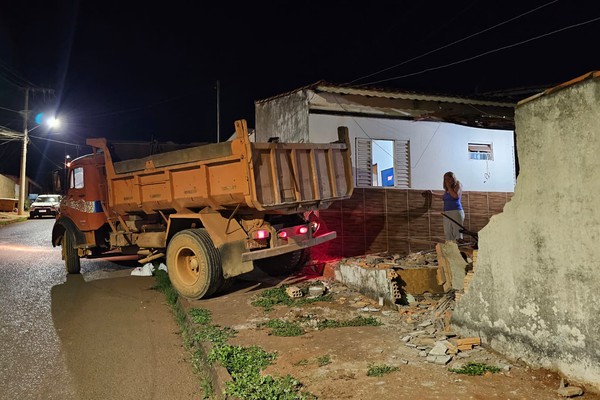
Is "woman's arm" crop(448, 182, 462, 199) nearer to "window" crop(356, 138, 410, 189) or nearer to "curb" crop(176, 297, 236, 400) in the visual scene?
"window" crop(356, 138, 410, 189)

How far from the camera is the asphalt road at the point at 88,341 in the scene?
371cm

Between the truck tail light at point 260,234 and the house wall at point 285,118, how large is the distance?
3.66m

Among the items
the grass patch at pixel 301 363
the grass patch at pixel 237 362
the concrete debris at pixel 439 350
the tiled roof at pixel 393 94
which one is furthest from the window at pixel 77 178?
the concrete debris at pixel 439 350

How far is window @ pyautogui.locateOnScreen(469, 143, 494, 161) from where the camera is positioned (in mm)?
11055

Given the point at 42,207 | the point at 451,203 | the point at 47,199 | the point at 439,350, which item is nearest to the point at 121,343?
the point at 439,350

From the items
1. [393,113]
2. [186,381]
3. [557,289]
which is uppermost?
[393,113]

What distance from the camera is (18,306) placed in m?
6.39

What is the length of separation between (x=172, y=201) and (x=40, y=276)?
4.06 metres

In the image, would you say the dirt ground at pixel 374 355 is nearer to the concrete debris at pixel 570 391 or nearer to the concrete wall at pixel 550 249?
the concrete debris at pixel 570 391

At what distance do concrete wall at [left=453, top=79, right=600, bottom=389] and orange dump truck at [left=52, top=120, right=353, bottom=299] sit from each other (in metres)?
3.18

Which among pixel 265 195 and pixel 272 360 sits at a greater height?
pixel 265 195

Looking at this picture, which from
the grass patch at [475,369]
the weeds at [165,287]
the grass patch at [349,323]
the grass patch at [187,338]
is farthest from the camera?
the weeds at [165,287]

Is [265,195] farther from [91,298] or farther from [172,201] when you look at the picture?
[91,298]

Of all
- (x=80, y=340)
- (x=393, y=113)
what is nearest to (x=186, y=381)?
(x=80, y=340)
